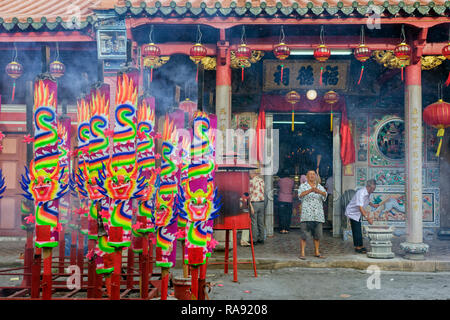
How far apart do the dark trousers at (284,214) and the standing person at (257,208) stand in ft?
5.59

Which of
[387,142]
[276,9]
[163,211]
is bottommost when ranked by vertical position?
[163,211]

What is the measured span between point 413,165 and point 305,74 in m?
3.43

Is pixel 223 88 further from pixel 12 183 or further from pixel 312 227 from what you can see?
pixel 12 183

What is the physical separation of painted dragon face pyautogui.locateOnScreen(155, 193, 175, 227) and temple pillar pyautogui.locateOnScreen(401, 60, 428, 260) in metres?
5.12

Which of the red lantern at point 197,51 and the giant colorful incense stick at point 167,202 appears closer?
the giant colorful incense stick at point 167,202

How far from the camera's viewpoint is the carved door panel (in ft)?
32.7

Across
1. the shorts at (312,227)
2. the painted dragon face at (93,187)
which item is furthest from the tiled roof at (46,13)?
the shorts at (312,227)

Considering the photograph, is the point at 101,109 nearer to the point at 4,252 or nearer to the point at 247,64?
the point at 247,64

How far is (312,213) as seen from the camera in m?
7.88

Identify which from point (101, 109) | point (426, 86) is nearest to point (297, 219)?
point (426, 86)

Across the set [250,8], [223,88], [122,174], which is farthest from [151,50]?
[122,174]

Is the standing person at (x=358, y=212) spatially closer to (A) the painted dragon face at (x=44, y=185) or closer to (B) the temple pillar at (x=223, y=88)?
(B) the temple pillar at (x=223, y=88)

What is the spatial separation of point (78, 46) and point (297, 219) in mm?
7110

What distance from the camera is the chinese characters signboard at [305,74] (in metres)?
9.93
